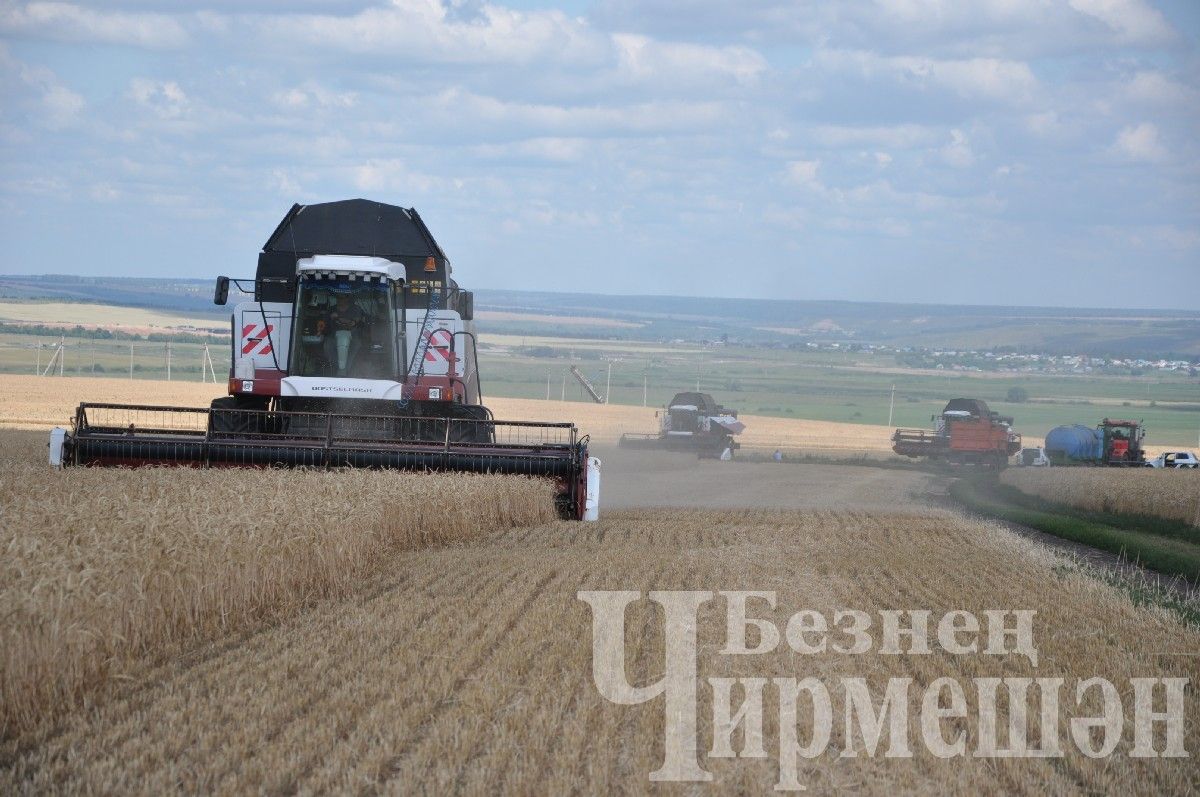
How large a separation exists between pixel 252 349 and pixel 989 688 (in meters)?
10.2

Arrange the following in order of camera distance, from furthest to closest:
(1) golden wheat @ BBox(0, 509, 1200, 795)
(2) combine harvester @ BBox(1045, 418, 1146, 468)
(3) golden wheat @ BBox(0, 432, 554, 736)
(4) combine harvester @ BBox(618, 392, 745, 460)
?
(2) combine harvester @ BBox(1045, 418, 1146, 468) → (4) combine harvester @ BBox(618, 392, 745, 460) → (3) golden wheat @ BBox(0, 432, 554, 736) → (1) golden wheat @ BBox(0, 509, 1200, 795)

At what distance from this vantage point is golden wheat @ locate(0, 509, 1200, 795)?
555 centimetres

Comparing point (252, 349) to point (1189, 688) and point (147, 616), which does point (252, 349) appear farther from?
point (1189, 688)

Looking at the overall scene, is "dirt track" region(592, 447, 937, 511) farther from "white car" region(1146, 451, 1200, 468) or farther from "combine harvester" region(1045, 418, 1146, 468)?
"white car" region(1146, 451, 1200, 468)

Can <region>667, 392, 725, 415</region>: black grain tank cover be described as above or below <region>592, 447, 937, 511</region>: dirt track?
above

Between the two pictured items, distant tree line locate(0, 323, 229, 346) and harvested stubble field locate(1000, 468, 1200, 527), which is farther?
distant tree line locate(0, 323, 229, 346)

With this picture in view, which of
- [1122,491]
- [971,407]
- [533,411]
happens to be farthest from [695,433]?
Answer: [1122,491]

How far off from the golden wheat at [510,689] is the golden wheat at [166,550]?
260 millimetres

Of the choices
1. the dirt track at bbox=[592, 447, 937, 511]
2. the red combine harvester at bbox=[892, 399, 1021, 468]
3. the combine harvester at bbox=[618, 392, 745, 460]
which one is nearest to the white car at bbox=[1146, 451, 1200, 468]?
the red combine harvester at bbox=[892, 399, 1021, 468]

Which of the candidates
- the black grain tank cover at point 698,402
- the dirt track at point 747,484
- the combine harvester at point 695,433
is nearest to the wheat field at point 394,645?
the dirt track at point 747,484

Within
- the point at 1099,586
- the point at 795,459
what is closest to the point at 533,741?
the point at 1099,586

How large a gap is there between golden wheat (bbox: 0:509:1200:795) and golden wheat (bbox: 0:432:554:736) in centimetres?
26

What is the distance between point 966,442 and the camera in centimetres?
4322

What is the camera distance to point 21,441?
23.9 metres
